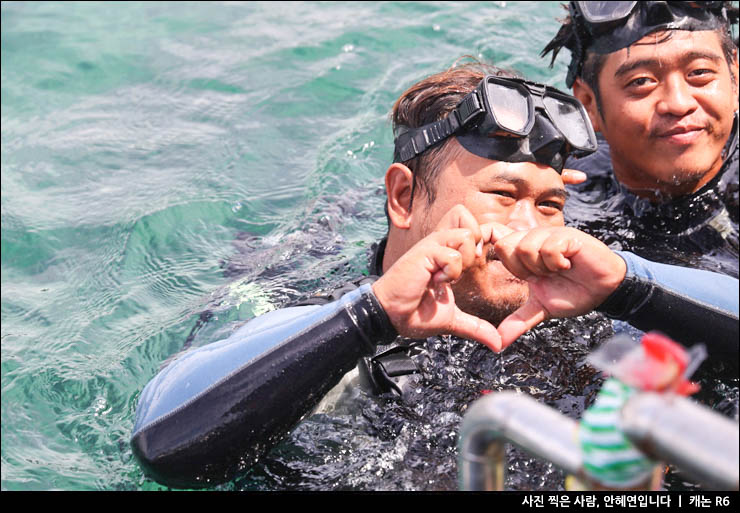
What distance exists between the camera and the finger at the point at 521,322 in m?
2.40

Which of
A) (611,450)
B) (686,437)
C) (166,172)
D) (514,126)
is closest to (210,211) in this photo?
(166,172)

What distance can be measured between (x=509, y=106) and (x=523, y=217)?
0.49m

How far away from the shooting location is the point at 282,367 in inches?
92.4

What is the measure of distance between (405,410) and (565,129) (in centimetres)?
131

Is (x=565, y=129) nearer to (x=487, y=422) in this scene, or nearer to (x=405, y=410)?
(x=405, y=410)

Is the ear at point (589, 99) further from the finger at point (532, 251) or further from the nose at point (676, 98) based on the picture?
the finger at point (532, 251)

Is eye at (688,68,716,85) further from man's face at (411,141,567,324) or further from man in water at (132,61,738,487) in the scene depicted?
man in water at (132,61,738,487)

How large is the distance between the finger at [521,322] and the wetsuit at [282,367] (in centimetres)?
22

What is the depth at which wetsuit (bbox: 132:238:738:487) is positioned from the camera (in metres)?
2.35

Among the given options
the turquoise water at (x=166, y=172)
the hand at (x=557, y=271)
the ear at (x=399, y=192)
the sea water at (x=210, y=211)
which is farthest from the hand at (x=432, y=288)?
Answer: the turquoise water at (x=166, y=172)

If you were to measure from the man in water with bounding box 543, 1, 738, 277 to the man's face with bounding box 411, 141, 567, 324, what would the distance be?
1.11 metres

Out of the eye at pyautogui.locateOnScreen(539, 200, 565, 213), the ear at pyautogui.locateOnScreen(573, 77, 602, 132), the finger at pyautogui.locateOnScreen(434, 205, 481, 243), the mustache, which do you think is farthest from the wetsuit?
the ear at pyautogui.locateOnScreen(573, 77, 602, 132)
